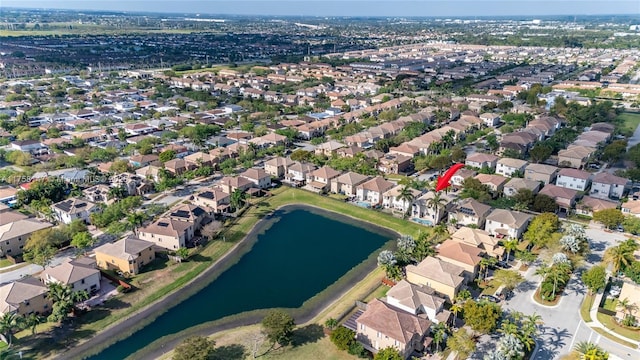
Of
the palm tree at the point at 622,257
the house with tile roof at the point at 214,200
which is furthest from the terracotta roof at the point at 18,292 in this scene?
the palm tree at the point at 622,257

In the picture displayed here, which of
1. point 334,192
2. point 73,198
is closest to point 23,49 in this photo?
point 73,198

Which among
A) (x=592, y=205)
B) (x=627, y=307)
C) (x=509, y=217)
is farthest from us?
(x=592, y=205)

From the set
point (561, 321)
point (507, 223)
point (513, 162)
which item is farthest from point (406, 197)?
point (513, 162)

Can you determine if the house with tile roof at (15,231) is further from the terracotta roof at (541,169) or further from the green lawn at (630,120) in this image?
the green lawn at (630,120)

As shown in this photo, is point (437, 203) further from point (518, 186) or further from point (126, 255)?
point (126, 255)

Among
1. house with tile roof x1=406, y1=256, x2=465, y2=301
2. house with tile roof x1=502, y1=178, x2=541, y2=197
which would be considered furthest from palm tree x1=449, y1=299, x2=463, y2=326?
house with tile roof x1=502, y1=178, x2=541, y2=197

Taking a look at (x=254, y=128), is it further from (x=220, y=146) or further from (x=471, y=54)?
(x=471, y=54)

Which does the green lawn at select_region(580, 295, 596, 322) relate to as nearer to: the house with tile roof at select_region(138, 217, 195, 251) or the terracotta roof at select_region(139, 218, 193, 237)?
the house with tile roof at select_region(138, 217, 195, 251)

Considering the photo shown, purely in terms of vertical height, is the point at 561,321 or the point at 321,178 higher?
the point at 321,178
